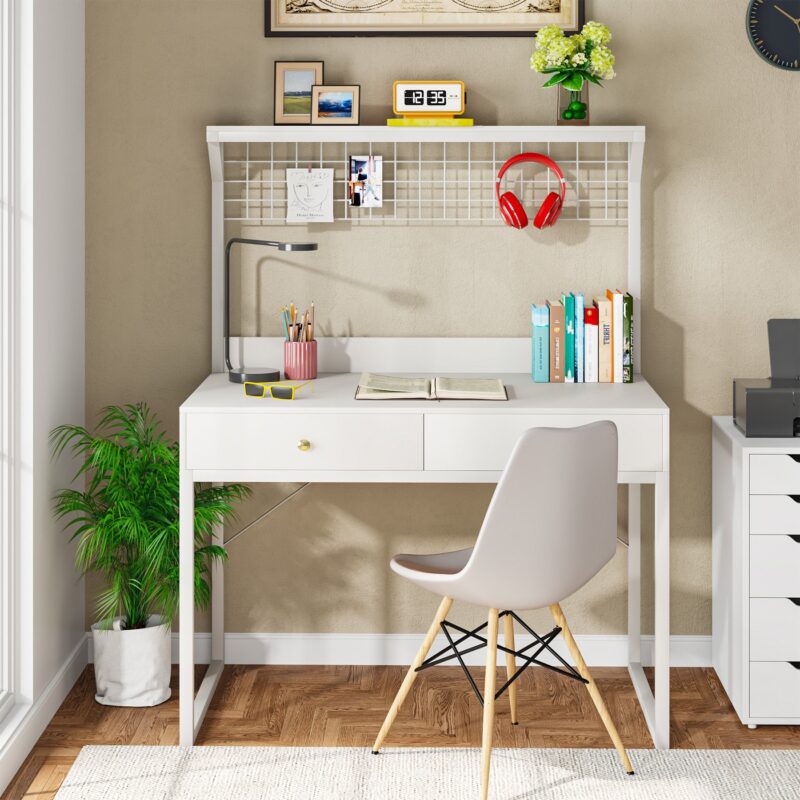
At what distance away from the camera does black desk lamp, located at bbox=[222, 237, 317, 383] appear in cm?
279

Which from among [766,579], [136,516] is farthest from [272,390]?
[766,579]

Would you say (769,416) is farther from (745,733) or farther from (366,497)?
(366,497)

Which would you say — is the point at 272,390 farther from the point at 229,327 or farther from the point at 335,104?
the point at 335,104

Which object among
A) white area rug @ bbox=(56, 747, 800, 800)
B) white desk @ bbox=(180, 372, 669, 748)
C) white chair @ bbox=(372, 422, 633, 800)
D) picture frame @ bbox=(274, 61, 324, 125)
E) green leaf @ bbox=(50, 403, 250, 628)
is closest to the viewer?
white chair @ bbox=(372, 422, 633, 800)

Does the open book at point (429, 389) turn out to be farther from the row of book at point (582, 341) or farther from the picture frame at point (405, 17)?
the picture frame at point (405, 17)

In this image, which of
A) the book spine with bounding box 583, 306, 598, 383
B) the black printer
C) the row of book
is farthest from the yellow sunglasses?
the black printer

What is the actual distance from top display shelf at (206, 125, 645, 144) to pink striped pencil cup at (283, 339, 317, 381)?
560 millimetres

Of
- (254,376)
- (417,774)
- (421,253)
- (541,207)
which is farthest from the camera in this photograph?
(421,253)

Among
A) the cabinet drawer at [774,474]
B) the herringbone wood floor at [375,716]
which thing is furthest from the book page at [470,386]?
the herringbone wood floor at [375,716]

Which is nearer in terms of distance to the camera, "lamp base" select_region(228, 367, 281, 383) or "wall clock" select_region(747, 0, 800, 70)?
"lamp base" select_region(228, 367, 281, 383)

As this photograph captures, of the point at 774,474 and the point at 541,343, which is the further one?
the point at 541,343

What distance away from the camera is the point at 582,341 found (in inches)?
115

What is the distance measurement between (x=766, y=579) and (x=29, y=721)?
187 centimetres

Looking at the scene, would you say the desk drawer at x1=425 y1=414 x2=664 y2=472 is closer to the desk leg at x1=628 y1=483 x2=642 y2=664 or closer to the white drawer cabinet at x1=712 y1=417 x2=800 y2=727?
the white drawer cabinet at x1=712 y1=417 x2=800 y2=727
